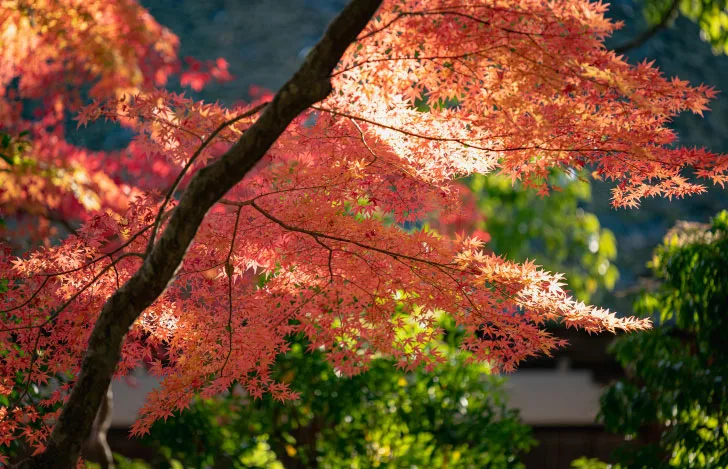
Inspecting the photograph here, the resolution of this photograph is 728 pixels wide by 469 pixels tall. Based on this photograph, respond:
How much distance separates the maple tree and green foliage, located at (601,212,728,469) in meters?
1.16

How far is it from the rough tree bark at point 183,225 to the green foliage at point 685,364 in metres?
2.42

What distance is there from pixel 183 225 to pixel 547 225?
22.5 ft

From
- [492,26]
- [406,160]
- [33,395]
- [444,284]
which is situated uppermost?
[492,26]

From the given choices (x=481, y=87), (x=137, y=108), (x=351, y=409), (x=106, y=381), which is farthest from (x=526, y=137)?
(x=351, y=409)

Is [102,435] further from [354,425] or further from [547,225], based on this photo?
[547,225]

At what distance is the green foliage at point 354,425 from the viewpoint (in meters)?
4.43

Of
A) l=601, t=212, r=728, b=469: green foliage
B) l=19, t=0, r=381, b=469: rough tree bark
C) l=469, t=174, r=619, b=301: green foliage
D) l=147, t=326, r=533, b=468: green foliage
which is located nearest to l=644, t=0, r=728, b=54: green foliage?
l=601, t=212, r=728, b=469: green foliage

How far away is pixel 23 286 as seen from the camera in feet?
9.61

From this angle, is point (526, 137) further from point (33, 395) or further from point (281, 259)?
point (33, 395)

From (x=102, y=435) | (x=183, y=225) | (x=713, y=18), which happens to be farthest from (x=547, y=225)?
(x=183, y=225)

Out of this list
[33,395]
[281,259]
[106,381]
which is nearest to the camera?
[106,381]

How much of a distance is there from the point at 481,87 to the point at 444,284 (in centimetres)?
78

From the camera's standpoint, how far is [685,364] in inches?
149

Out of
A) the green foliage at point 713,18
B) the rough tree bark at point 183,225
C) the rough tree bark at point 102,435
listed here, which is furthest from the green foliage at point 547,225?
the rough tree bark at point 183,225
